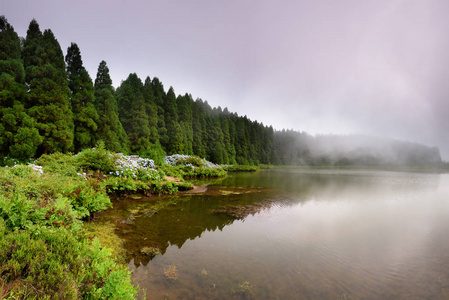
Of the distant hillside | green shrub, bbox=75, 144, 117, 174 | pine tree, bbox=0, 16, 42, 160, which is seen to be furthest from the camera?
the distant hillside

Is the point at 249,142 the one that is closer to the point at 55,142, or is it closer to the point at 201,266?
the point at 55,142

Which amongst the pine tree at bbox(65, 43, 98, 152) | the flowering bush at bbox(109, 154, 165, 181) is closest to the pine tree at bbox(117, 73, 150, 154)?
the pine tree at bbox(65, 43, 98, 152)

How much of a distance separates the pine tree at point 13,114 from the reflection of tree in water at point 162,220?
23.6ft

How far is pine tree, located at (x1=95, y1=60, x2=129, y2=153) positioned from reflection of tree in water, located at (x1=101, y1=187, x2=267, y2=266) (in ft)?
37.2

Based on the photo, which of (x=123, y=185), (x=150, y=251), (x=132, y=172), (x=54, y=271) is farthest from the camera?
(x=132, y=172)

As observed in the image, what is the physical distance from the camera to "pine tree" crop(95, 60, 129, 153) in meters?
17.7

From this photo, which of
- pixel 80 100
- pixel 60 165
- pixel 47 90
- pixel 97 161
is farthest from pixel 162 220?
pixel 80 100

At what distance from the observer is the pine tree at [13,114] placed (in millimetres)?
10273

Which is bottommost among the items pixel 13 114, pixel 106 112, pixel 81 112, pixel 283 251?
pixel 283 251

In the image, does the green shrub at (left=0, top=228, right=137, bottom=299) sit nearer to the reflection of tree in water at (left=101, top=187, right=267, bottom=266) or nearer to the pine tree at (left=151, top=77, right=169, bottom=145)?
the reflection of tree in water at (left=101, top=187, right=267, bottom=266)

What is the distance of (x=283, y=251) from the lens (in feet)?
15.4

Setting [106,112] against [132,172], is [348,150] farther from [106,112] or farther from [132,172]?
[132,172]

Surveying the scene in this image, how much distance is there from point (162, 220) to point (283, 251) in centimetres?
392

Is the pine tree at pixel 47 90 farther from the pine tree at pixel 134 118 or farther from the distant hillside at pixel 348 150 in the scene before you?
the distant hillside at pixel 348 150
